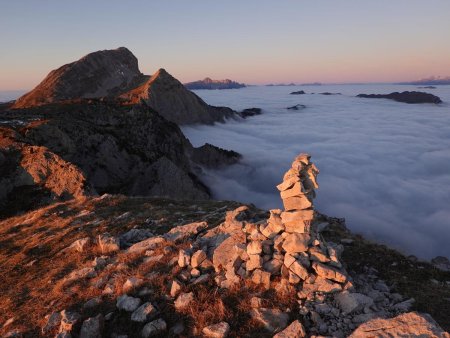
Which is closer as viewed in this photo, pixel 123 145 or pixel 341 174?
pixel 123 145

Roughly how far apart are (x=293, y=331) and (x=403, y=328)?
2.46 meters

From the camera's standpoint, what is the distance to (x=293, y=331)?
8469 mm

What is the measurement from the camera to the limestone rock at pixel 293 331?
8.35 m

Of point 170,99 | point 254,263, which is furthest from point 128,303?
point 170,99

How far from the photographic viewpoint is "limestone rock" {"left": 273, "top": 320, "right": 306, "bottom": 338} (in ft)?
27.4

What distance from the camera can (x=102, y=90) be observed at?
124 meters

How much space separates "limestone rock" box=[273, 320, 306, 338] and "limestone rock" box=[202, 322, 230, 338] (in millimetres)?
1244

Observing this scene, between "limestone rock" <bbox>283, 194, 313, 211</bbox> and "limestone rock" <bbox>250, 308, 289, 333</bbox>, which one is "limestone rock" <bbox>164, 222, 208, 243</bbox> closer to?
"limestone rock" <bbox>283, 194, 313, 211</bbox>

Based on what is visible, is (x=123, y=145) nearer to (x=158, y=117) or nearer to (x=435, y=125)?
(x=158, y=117)

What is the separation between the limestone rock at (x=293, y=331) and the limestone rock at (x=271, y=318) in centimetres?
38

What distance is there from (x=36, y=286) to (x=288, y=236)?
932 centimetres

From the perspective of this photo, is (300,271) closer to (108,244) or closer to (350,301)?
(350,301)

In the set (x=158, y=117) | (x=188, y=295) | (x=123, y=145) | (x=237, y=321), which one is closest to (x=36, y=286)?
(x=188, y=295)

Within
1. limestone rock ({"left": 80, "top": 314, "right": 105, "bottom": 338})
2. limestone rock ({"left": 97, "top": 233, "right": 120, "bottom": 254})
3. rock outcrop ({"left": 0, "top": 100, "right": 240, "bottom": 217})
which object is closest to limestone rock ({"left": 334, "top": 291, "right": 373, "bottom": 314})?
limestone rock ({"left": 80, "top": 314, "right": 105, "bottom": 338})
